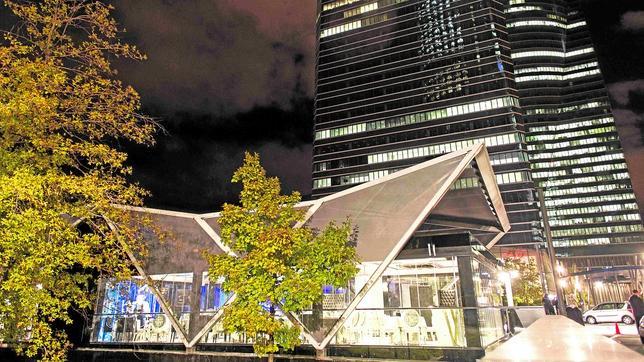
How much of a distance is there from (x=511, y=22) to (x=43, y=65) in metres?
157

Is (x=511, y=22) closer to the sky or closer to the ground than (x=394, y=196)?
closer to the sky

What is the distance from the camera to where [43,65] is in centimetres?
788

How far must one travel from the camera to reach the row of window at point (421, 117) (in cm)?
8549

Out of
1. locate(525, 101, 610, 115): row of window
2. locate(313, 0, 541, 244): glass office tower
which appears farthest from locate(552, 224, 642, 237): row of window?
locate(313, 0, 541, 244): glass office tower

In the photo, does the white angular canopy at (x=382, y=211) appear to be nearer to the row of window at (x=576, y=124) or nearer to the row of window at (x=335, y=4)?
the row of window at (x=335, y=4)

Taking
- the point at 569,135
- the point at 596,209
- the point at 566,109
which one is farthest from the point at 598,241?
the point at 566,109

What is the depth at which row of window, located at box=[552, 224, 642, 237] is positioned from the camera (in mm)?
119675

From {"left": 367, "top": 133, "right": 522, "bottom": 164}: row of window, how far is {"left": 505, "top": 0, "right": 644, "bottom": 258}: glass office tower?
57.3 meters

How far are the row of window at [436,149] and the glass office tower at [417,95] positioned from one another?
0.72 feet

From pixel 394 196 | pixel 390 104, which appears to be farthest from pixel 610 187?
pixel 394 196

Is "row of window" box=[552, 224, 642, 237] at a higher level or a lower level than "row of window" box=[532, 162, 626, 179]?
lower

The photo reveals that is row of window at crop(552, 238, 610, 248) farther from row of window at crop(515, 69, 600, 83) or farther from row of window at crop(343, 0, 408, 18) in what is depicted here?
row of window at crop(343, 0, 408, 18)

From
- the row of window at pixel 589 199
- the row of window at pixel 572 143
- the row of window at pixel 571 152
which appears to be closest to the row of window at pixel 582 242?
the row of window at pixel 589 199

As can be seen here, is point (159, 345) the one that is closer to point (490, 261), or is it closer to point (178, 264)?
point (178, 264)
